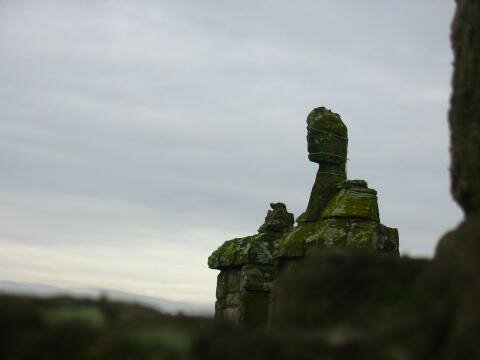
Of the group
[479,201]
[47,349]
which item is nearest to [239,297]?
[479,201]

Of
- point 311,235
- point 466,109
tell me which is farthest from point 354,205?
point 466,109

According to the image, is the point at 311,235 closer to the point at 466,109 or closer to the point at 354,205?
the point at 354,205

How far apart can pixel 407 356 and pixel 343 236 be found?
7.99 metres

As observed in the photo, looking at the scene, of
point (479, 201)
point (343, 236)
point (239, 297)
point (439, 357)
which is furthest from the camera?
point (239, 297)

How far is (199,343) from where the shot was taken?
4098 millimetres

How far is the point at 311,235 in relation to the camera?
1221 cm

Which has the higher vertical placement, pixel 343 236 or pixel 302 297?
pixel 343 236

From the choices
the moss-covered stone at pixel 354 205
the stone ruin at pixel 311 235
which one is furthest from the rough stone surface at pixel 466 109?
the moss-covered stone at pixel 354 205

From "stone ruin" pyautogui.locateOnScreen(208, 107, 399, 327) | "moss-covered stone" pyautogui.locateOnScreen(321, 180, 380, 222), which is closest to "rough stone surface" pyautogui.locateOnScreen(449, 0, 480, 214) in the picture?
"stone ruin" pyautogui.locateOnScreen(208, 107, 399, 327)

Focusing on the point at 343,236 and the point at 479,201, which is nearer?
the point at 479,201

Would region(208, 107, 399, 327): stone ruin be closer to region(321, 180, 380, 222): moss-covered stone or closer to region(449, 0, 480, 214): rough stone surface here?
region(321, 180, 380, 222): moss-covered stone

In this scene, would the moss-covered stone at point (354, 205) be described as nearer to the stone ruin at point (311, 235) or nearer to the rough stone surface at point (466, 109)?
the stone ruin at point (311, 235)

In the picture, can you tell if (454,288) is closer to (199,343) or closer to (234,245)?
(199,343)

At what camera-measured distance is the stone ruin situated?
39.1 ft
